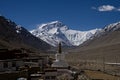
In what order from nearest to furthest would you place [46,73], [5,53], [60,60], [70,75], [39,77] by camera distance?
1. [46,73]
2. [39,77]
3. [70,75]
4. [60,60]
5. [5,53]

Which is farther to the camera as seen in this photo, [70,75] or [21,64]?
[21,64]

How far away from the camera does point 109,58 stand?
199 metres

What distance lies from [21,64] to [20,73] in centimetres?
767

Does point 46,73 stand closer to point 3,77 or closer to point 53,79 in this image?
point 53,79

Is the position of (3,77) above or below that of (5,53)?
below

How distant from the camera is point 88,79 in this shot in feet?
139

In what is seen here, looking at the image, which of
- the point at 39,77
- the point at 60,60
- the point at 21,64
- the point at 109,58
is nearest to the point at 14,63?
the point at 21,64

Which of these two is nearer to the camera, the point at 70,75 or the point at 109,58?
the point at 70,75

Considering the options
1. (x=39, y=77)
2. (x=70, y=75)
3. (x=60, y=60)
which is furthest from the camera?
(x=60, y=60)

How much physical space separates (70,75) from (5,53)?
35.3 ft

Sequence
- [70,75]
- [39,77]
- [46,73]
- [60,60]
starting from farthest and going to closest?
[60,60]
[70,75]
[39,77]
[46,73]

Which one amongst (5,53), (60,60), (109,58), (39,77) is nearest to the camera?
(39,77)

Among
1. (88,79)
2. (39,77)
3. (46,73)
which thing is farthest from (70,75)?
(46,73)

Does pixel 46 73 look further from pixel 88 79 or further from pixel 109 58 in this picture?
pixel 109 58
